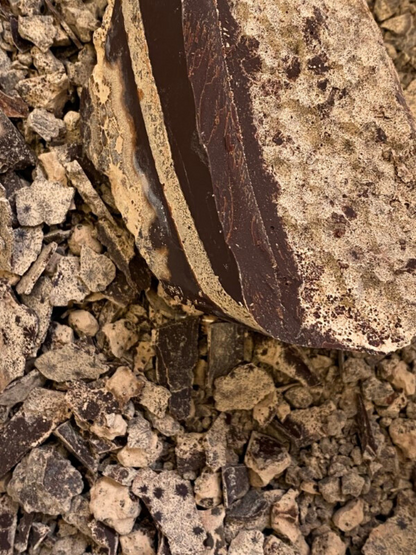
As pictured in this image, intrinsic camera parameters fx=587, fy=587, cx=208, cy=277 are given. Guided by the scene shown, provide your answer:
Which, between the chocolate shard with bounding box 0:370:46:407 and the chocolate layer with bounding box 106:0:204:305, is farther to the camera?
the chocolate shard with bounding box 0:370:46:407

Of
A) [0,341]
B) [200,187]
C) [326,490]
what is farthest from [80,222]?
[326,490]

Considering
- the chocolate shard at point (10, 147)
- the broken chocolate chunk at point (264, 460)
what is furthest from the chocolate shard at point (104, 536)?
the chocolate shard at point (10, 147)

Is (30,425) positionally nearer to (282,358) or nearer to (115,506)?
(115,506)

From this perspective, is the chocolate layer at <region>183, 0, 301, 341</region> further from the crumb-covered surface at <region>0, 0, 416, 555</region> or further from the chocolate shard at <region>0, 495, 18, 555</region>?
the chocolate shard at <region>0, 495, 18, 555</region>

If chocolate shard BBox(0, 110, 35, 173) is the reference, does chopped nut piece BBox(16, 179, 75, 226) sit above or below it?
below

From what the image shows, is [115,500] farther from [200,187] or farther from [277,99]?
[277,99]

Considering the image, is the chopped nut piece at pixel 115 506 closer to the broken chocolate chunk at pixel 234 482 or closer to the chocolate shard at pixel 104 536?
the chocolate shard at pixel 104 536

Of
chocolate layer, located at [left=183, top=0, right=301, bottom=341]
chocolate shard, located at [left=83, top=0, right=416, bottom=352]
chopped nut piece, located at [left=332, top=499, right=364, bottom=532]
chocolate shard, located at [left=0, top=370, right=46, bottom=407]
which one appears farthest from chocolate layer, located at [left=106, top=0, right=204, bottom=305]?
chopped nut piece, located at [left=332, top=499, right=364, bottom=532]

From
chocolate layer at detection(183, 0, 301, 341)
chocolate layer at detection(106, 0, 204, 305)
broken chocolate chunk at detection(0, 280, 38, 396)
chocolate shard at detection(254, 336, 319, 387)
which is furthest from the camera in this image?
chocolate shard at detection(254, 336, 319, 387)
